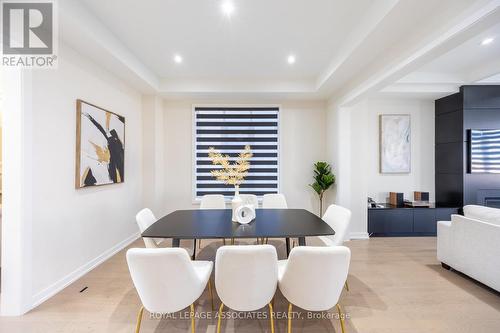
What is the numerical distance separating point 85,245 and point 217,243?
1862 mm

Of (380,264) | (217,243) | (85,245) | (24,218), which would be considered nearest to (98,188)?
(85,245)

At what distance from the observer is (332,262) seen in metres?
1.35

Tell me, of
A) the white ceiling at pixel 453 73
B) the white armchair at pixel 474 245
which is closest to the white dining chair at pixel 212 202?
the white armchair at pixel 474 245

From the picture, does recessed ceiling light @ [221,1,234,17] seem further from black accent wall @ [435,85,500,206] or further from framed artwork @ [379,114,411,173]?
black accent wall @ [435,85,500,206]

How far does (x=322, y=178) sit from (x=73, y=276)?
3939 mm

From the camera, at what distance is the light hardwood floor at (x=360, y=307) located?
1.81 meters

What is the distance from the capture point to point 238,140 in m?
4.54

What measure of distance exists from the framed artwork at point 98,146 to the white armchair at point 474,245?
14.9ft

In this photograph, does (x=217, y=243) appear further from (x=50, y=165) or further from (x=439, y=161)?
(x=439, y=161)

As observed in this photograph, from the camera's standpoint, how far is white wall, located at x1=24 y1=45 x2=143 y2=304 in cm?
211

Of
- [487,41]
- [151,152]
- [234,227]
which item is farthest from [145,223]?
[487,41]

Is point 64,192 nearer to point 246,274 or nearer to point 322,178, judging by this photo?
point 246,274

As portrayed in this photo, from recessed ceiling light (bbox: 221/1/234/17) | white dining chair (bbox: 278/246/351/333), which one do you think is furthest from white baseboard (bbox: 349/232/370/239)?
recessed ceiling light (bbox: 221/1/234/17)

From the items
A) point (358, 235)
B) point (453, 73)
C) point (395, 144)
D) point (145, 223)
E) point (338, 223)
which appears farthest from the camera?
point (395, 144)
